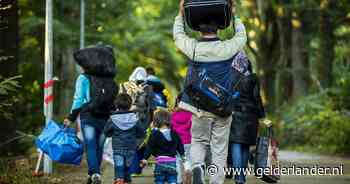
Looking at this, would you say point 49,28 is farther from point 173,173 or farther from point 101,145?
point 173,173

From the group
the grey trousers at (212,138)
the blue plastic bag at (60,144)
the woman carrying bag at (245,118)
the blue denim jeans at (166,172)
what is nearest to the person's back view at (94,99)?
the blue plastic bag at (60,144)

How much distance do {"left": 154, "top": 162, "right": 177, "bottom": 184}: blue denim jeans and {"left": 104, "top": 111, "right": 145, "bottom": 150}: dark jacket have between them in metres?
1.04

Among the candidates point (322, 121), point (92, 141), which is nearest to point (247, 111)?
point (92, 141)

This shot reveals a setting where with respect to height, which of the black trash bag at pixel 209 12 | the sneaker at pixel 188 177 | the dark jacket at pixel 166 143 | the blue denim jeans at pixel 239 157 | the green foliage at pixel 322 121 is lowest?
the green foliage at pixel 322 121

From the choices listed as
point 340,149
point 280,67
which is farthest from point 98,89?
point 280,67

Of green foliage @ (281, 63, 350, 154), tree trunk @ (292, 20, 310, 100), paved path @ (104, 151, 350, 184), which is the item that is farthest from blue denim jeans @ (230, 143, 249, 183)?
tree trunk @ (292, 20, 310, 100)

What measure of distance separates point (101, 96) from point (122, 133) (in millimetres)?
954

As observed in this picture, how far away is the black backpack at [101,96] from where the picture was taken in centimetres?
1291

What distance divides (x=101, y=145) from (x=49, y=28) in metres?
2.34

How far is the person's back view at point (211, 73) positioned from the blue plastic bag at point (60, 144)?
11.4ft

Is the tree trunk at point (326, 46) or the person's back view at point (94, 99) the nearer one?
the person's back view at point (94, 99)

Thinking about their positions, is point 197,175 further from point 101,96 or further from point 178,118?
point 101,96

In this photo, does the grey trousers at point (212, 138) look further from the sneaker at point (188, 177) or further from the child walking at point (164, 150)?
the child walking at point (164, 150)

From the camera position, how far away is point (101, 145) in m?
13.2
